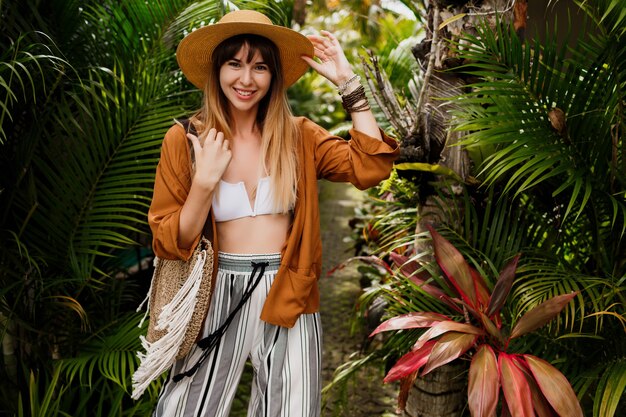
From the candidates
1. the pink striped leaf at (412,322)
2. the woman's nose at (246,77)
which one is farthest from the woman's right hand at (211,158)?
the pink striped leaf at (412,322)

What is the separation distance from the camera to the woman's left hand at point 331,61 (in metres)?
1.96

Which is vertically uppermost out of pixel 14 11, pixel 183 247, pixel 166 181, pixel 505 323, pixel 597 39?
pixel 14 11

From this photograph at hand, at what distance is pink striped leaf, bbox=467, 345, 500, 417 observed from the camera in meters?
1.73

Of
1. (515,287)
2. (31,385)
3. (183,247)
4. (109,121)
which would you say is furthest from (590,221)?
(31,385)

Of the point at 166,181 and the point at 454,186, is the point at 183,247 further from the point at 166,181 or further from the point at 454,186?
the point at 454,186

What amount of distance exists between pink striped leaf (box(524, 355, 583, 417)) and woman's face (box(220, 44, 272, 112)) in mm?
1150

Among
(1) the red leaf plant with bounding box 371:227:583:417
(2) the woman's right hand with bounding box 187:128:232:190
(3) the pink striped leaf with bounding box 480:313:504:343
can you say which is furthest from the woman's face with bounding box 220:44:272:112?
(3) the pink striped leaf with bounding box 480:313:504:343

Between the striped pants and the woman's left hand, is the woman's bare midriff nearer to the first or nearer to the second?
the striped pants

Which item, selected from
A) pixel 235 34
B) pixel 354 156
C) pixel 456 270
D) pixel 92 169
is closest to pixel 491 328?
pixel 456 270

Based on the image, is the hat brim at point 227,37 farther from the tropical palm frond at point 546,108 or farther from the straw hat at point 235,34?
the tropical palm frond at point 546,108

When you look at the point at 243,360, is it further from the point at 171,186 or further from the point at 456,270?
the point at 456,270

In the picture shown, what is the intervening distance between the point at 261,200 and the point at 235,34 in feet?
1.68

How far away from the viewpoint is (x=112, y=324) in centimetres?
276

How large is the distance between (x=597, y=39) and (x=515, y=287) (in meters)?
0.91
